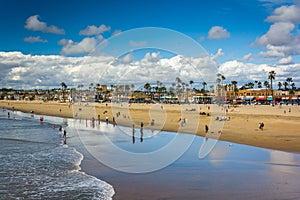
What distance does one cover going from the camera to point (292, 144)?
24.2 meters

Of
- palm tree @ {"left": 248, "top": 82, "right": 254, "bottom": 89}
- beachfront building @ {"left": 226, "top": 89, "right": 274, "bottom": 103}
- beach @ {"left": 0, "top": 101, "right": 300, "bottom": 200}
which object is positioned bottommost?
beach @ {"left": 0, "top": 101, "right": 300, "bottom": 200}

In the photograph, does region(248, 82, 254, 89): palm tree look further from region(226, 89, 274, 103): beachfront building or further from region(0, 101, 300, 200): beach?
region(0, 101, 300, 200): beach

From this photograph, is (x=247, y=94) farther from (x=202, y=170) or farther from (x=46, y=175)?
(x=46, y=175)

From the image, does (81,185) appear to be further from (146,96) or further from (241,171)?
(146,96)

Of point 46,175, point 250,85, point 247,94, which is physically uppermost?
point 250,85

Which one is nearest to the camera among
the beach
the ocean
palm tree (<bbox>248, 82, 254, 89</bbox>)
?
the beach

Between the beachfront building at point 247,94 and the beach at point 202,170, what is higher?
the beachfront building at point 247,94

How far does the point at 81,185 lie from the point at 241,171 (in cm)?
Result: 792

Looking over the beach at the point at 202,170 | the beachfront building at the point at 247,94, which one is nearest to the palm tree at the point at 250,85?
the beachfront building at the point at 247,94

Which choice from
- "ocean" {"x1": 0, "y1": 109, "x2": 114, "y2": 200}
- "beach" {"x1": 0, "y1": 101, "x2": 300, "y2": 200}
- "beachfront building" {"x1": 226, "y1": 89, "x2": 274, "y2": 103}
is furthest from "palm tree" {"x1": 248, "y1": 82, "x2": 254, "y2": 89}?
"ocean" {"x1": 0, "y1": 109, "x2": 114, "y2": 200}

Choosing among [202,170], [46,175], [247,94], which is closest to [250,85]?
[247,94]

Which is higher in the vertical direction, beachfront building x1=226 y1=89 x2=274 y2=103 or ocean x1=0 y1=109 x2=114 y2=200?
beachfront building x1=226 y1=89 x2=274 y2=103

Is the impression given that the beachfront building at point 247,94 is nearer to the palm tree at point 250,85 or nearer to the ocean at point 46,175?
the palm tree at point 250,85

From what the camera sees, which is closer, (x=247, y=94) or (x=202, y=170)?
(x=202, y=170)
